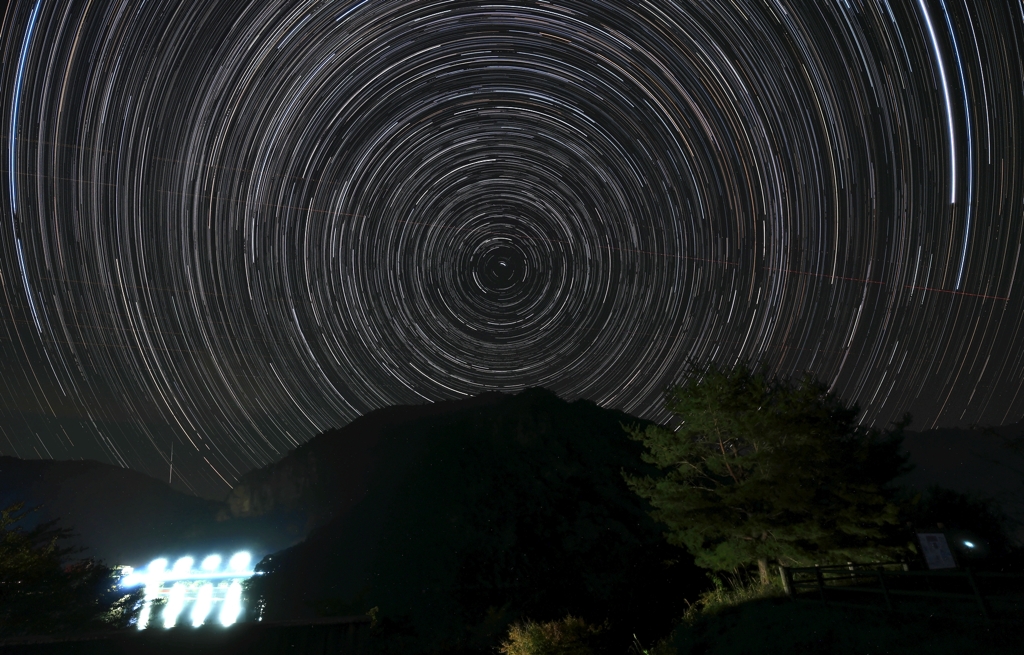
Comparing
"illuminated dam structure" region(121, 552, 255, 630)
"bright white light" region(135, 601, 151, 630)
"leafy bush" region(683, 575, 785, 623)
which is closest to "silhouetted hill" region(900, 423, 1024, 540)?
"leafy bush" region(683, 575, 785, 623)

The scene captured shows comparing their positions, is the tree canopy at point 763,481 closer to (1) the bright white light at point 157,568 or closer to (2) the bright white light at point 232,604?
(2) the bright white light at point 232,604

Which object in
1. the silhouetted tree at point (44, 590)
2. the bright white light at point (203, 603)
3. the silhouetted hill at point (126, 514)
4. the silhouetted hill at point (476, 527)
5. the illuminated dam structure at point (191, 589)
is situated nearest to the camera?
the silhouetted tree at point (44, 590)

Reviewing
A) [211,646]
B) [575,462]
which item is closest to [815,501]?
[211,646]

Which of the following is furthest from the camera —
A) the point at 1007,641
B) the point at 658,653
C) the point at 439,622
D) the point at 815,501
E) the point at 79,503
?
the point at 79,503

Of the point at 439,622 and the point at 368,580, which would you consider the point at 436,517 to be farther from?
the point at 439,622

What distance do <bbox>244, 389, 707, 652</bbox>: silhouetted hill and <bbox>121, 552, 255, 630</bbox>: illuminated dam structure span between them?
2979 mm

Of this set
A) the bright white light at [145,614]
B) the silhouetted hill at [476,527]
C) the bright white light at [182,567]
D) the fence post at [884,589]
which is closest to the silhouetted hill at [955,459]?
the silhouetted hill at [476,527]

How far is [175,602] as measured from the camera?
44.7 m

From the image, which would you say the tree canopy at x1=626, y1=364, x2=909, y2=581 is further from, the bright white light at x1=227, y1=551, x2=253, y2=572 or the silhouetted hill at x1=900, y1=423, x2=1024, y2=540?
the silhouetted hill at x1=900, y1=423, x2=1024, y2=540

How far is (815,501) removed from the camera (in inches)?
541

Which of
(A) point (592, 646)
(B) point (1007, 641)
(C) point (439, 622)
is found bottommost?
(C) point (439, 622)

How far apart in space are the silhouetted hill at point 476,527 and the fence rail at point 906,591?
20.5m

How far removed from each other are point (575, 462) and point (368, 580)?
98.8 ft

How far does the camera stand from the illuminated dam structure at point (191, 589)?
142 ft
